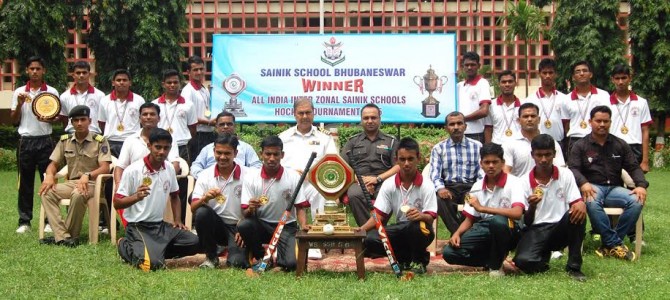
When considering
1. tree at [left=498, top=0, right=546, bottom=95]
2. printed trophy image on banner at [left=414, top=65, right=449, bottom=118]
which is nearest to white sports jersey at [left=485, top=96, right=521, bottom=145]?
printed trophy image on banner at [left=414, top=65, right=449, bottom=118]

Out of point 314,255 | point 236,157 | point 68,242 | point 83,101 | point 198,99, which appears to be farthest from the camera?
point 198,99

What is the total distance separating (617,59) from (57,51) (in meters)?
14.0

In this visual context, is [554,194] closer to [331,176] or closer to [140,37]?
[331,176]

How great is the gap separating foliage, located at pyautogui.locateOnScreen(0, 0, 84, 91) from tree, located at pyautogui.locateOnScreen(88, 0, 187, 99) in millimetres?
959

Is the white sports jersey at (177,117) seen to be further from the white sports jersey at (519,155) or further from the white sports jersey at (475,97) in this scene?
the white sports jersey at (519,155)

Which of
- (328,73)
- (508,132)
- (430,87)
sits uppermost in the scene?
(328,73)

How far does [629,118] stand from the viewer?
762 cm

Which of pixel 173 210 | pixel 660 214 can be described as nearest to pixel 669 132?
pixel 660 214

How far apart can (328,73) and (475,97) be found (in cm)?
239

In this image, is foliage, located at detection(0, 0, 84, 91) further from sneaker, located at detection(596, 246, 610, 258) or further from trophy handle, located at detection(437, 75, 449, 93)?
sneaker, located at detection(596, 246, 610, 258)

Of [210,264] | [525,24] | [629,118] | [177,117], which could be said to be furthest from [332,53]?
[525,24]

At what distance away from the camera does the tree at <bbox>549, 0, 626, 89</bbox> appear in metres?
21.4

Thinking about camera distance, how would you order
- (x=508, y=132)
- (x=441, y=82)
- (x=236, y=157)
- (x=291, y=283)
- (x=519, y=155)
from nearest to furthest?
1. (x=291, y=283)
2. (x=519, y=155)
3. (x=236, y=157)
4. (x=508, y=132)
5. (x=441, y=82)

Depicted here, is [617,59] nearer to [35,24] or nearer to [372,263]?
[35,24]
